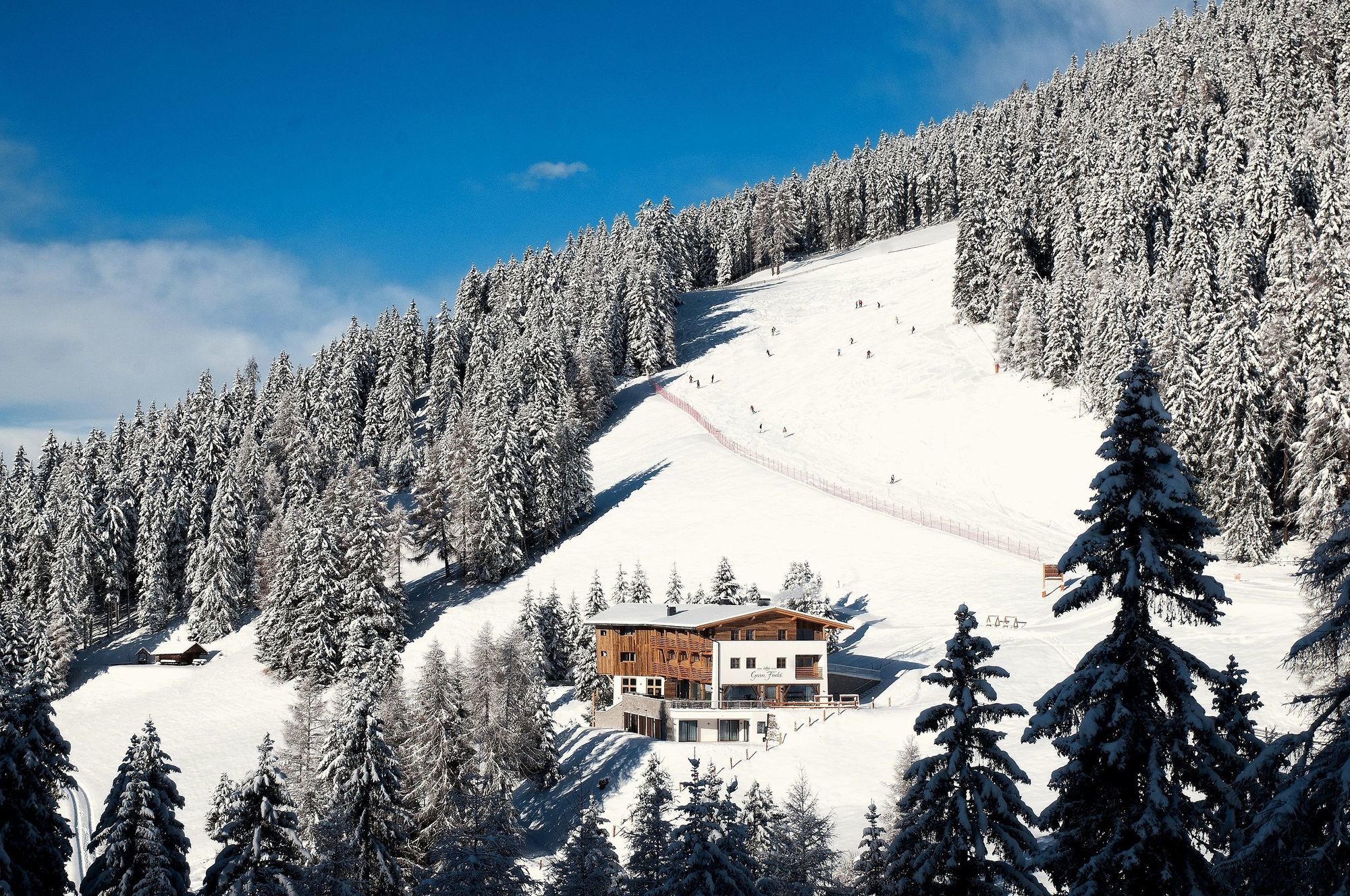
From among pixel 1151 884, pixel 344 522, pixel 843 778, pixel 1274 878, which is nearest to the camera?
pixel 1274 878

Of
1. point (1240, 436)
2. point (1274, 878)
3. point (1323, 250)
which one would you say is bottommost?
point (1274, 878)

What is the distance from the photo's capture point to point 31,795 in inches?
958

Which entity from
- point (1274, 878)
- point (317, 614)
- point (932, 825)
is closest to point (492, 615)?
point (317, 614)

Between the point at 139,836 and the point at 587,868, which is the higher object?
the point at 139,836

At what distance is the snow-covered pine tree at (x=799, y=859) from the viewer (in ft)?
81.6

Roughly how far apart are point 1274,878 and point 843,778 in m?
30.6

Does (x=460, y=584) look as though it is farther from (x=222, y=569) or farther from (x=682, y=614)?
(x=682, y=614)

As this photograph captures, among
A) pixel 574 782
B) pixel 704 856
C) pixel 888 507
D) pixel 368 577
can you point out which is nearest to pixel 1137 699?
pixel 704 856

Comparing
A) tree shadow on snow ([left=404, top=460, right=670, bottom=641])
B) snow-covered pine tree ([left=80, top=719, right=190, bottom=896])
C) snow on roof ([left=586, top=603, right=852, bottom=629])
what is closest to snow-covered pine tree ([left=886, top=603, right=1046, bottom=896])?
snow-covered pine tree ([left=80, top=719, right=190, bottom=896])

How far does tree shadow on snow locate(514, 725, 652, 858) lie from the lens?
138ft

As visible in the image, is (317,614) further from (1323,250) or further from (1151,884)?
(1323,250)

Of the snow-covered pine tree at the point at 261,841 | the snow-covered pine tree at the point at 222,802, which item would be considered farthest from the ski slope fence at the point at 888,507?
the snow-covered pine tree at the point at 261,841

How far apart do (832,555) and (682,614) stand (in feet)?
48.9

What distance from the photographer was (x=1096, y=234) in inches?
3351
